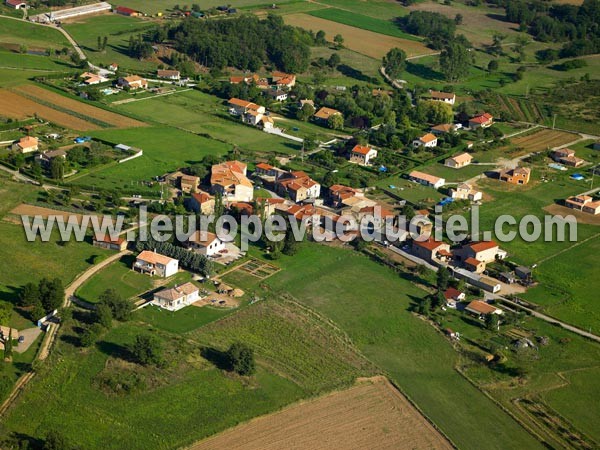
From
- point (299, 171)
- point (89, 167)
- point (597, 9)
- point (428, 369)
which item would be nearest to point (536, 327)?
point (428, 369)

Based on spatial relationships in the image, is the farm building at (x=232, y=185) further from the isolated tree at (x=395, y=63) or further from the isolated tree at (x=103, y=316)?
the isolated tree at (x=395, y=63)

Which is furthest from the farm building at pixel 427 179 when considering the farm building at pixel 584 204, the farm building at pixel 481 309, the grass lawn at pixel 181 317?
the grass lawn at pixel 181 317

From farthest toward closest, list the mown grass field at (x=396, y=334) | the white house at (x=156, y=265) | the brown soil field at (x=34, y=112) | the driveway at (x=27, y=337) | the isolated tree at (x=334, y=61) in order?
the isolated tree at (x=334, y=61)
the brown soil field at (x=34, y=112)
the white house at (x=156, y=265)
the driveway at (x=27, y=337)
the mown grass field at (x=396, y=334)

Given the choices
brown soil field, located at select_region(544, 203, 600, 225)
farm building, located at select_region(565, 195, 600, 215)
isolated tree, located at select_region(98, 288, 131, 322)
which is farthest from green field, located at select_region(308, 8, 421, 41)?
isolated tree, located at select_region(98, 288, 131, 322)

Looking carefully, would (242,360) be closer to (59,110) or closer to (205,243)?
(205,243)

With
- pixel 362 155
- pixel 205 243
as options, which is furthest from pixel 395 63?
pixel 205 243
